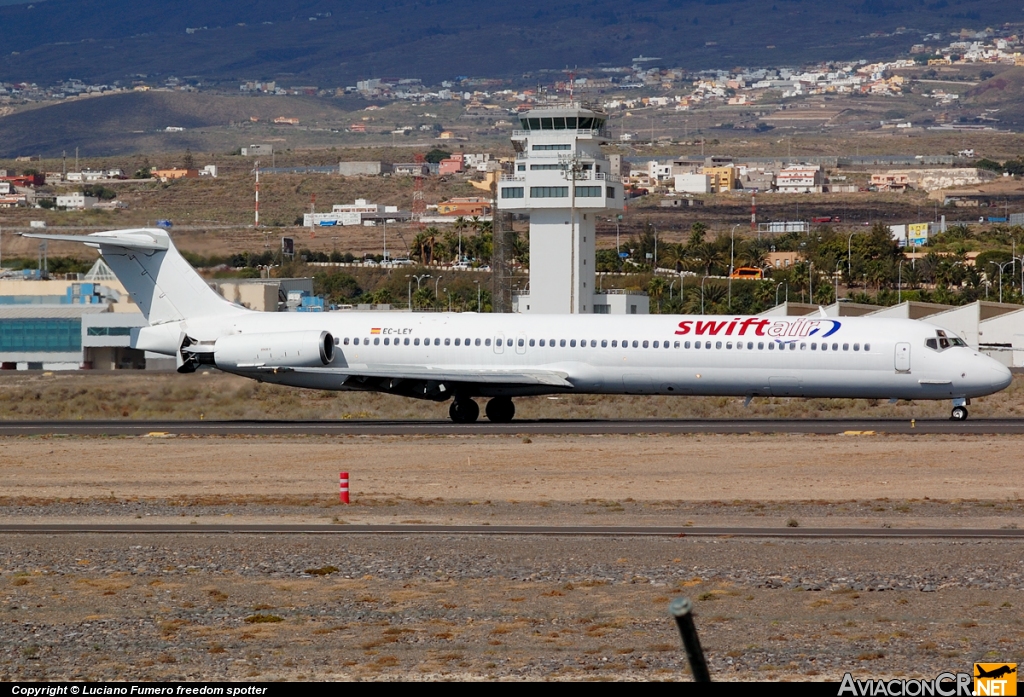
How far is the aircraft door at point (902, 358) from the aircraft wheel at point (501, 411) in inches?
450

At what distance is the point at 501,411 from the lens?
43.6m

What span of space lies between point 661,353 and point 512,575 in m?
23.1

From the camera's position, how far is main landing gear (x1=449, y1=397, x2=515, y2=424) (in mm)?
43188

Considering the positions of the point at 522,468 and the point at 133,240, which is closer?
the point at 522,468

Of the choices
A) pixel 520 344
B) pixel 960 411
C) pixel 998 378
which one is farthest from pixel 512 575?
pixel 960 411

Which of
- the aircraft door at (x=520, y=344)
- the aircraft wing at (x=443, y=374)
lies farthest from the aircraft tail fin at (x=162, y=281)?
the aircraft door at (x=520, y=344)

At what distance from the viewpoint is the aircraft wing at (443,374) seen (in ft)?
136

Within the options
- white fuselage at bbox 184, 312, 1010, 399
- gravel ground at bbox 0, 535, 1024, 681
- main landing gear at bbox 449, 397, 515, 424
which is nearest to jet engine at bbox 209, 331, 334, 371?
white fuselage at bbox 184, 312, 1010, 399

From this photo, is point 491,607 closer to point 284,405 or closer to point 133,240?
point 133,240

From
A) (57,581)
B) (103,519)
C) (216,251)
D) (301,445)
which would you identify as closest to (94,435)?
(301,445)

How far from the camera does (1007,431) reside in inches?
1479

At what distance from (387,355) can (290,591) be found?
26.0 m

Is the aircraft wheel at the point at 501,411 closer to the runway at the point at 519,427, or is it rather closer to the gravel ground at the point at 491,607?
the runway at the point at 519,427

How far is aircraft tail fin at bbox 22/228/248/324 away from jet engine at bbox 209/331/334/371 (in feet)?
5.83
